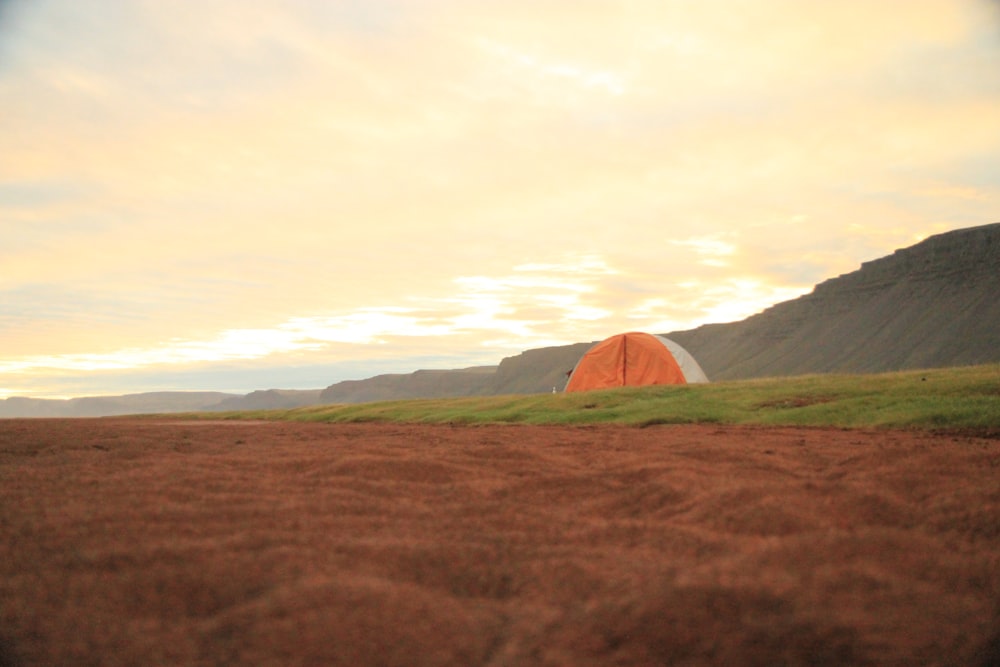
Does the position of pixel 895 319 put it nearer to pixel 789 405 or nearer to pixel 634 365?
pixel 634 365

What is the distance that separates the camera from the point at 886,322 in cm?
5747

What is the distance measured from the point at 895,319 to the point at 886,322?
2.73 ft

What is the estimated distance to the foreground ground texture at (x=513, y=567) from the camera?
160cm

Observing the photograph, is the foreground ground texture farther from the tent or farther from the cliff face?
the cliff face

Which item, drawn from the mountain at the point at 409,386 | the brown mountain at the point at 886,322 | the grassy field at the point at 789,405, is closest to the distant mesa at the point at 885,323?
the brown mountain at the point at 886,322

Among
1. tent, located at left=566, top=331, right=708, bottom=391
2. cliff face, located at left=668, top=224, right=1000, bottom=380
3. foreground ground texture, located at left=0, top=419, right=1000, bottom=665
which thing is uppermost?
cliff face, located at left=668, top=224, right=1000, bottom=380

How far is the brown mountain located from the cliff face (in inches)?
3.0

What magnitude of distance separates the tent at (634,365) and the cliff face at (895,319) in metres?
35.6

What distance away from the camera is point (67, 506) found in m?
3.18

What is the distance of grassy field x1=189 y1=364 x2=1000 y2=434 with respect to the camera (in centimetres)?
762

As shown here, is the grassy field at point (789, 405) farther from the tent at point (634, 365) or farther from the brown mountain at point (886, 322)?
the brown mountain at point (886, 322)

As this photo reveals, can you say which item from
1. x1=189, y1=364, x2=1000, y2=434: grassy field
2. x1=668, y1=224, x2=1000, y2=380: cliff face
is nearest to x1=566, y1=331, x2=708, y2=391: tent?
x1=189, y1=364, x2=1000, y2=434: grassy field

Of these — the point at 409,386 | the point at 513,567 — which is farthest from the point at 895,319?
the point at 409,386

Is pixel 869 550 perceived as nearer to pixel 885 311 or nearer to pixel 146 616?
pixel 146 616
